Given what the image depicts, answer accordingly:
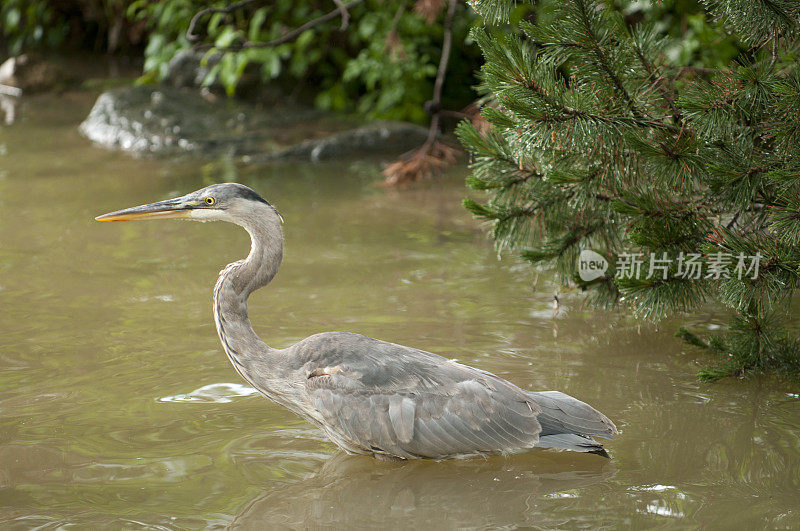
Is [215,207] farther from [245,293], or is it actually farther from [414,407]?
[414,407]

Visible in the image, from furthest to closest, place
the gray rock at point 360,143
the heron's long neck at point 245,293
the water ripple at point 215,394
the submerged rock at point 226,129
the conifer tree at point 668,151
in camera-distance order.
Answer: the submerged rock at point 226,129 < the gray rock at point 360,143 < the water ripple at point 215,394 < the heron's long neck at point 245,293 < the conifer tree at point 668,151

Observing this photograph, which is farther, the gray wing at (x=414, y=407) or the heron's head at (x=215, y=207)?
the heron's head at (x=215, y=207)

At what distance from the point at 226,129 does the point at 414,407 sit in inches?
301

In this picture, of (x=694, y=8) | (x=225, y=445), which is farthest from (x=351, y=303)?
(x=694, y=8)

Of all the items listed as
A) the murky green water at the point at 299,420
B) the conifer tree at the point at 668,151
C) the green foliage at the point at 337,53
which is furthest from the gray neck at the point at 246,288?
the green foliage at the point at 337,53

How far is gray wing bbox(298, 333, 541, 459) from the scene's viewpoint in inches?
150

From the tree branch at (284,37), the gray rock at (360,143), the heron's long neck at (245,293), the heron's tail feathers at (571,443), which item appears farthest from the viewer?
the gray rock at (360,143)

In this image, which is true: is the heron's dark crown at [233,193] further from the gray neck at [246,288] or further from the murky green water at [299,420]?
the murky green water at [299,420]

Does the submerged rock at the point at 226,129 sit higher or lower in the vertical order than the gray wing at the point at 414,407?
higher

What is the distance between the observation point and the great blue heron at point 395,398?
3.80 m

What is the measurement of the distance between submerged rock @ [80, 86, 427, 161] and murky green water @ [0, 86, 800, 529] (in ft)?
7.75

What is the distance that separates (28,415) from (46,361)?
2.09 ft

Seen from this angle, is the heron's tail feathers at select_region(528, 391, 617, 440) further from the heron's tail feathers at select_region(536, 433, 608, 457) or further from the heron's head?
the heron's head

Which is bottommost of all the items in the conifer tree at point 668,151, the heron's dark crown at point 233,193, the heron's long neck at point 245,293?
the heron's long neck at point 245,293
